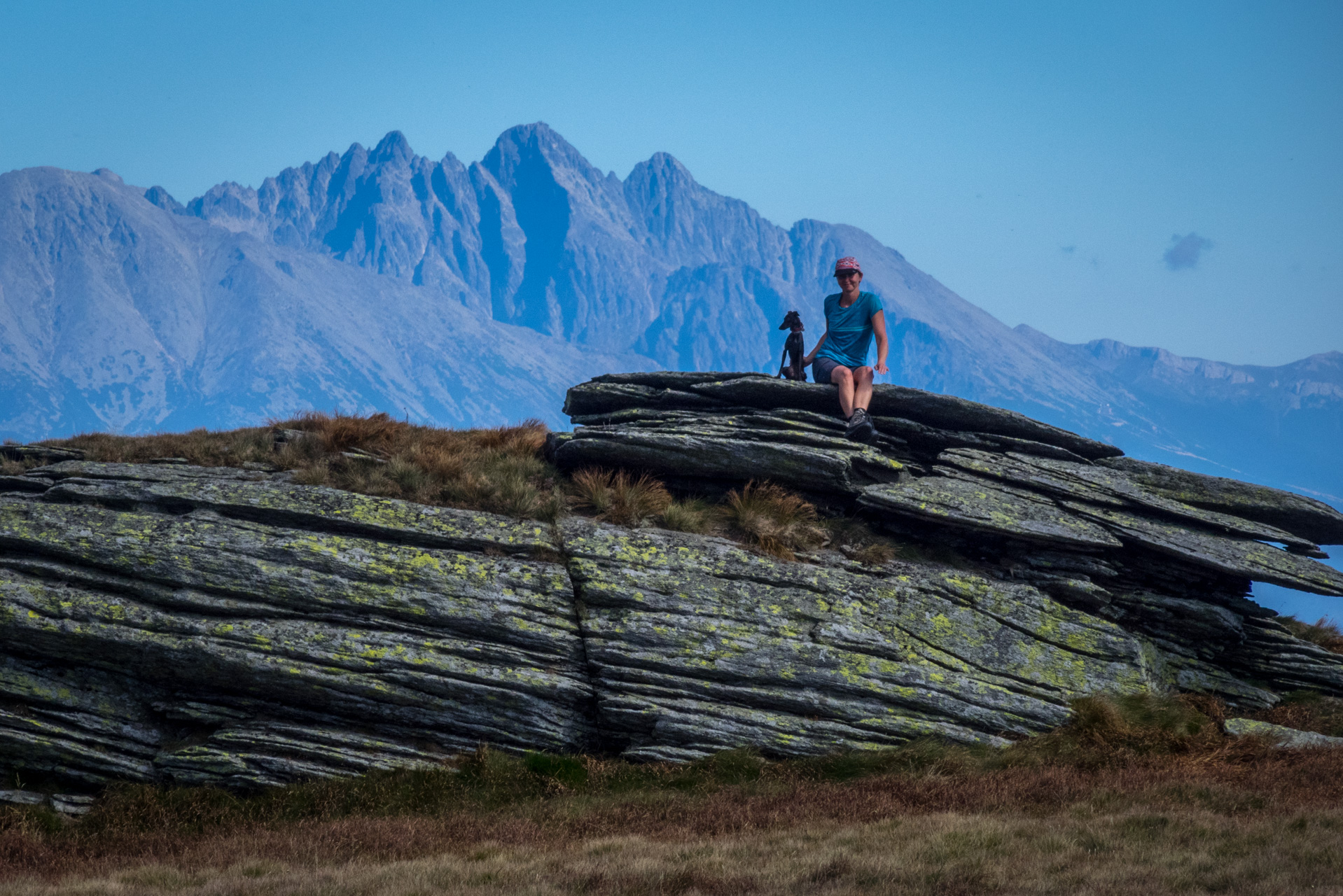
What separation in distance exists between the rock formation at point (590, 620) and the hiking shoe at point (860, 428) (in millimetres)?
686

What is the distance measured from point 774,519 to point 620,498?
3144mm

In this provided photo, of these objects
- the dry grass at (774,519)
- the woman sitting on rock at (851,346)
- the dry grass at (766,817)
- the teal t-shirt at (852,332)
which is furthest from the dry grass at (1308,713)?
the teal t-shirt at (852,332)

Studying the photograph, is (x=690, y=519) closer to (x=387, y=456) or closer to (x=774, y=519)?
(x=774, y=519)

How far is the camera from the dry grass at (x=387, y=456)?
16062 mm

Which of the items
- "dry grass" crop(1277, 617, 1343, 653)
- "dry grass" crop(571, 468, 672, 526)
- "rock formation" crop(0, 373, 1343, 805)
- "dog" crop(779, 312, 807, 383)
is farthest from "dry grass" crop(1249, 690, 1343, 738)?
"dog" crop(779, 312, 807, 383)

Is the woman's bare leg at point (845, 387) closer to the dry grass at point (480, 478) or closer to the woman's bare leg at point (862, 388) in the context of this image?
the woman's bare leg at point (862, 388)

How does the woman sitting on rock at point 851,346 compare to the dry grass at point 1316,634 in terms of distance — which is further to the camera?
the dry grass at point 1316,634

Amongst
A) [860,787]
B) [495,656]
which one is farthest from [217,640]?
[860,787]

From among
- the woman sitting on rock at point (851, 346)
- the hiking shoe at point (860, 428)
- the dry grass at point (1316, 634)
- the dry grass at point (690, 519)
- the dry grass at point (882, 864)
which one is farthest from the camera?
the dry grass at point (1316, 634)

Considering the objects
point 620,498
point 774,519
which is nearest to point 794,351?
point 774,519

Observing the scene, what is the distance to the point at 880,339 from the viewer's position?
18594 mm

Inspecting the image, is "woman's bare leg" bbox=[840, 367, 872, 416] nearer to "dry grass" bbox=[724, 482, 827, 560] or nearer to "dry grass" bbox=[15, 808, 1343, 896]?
"dry grass" bbox=[724, 482, 827, 560]

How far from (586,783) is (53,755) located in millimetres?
7982

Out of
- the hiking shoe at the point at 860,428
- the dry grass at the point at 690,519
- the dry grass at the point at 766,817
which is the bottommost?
the dry grass at the point at 766,817
